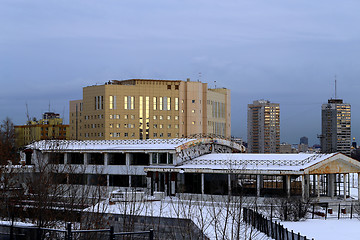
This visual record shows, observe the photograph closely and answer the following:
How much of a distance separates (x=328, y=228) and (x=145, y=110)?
133m

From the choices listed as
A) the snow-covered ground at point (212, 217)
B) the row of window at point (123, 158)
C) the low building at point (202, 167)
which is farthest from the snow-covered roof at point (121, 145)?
the snow-covered ground at point (212, 217)

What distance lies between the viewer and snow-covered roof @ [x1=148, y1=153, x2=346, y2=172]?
149 ft

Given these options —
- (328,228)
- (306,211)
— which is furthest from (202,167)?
(328,228)

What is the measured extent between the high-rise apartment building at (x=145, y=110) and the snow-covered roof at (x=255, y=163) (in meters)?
111

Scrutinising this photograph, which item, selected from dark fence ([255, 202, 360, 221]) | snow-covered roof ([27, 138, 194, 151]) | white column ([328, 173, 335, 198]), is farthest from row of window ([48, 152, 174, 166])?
white column ([328, 173, 335, 198])

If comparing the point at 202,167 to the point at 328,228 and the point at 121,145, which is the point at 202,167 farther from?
the point at 328,228

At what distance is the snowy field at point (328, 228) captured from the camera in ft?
108

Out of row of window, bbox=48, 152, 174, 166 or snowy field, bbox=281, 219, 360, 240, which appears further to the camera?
row of window, bbox=48, 152, 174, 166

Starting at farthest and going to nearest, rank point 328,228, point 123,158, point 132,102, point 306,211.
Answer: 1. point 132,102
2. point 123,158
3. point 306,211
4. point 328,228

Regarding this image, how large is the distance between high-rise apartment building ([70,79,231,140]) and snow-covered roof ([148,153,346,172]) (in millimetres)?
110571

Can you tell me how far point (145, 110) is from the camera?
6580 inches

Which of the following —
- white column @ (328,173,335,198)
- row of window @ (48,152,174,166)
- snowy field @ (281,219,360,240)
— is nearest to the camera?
snowy field @ (281,219,360,240)

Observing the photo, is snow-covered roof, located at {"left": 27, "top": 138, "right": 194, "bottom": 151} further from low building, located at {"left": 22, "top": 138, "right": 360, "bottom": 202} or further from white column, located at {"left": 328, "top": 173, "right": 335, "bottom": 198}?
white column, located at {"left": 328, "top": 173, "right": 335, "bottom": 198}

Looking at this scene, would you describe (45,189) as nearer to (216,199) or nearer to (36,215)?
(36,215)
